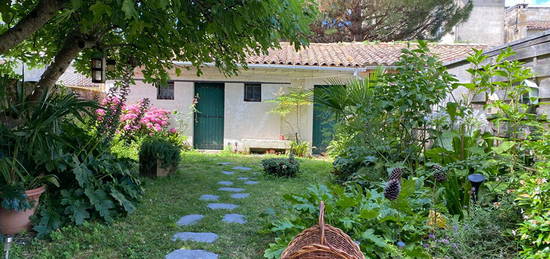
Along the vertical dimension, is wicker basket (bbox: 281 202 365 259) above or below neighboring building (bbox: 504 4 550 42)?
below

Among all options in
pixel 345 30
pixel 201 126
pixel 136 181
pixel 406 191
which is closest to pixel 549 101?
pixel 406 191

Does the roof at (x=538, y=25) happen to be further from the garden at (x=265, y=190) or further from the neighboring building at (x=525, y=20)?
the garden at (x=265, y=190)

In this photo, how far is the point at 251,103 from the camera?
31.9 ft

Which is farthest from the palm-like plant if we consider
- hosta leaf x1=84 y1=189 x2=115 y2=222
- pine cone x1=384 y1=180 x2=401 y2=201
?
pine cone x1=384 y1=180 x2=401 y2=201

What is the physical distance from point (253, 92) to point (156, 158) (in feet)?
15.8

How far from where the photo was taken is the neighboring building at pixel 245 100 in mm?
9539

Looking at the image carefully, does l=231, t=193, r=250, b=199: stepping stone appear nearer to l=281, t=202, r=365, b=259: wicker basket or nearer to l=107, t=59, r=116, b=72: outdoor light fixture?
l=281, t=202, r=365, b=259: wicker basket

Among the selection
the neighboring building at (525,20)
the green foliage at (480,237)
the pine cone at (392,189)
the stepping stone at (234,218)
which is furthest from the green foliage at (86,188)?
the neighboring building at (525,20)

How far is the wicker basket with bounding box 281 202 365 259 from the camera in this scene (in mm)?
1668

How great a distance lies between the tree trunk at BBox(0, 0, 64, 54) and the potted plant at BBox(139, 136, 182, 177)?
2659 mm

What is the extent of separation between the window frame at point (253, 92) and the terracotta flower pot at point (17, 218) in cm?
709

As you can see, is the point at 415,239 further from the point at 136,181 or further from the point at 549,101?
the point at 136,181

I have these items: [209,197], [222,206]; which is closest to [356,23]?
[209,197]

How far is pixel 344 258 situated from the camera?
1.66m
